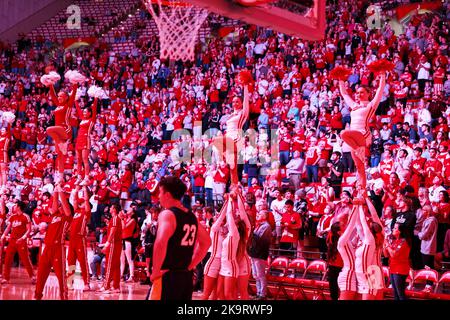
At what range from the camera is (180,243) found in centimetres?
598

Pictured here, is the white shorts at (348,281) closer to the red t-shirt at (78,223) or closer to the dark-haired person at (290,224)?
the dark-haired person at (290,224)

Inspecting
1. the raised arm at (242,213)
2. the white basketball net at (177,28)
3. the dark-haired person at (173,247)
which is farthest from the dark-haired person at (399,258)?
the dark-haired person at (173,247)

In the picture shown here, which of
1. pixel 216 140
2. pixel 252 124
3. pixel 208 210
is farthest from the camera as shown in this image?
pixel 252 124

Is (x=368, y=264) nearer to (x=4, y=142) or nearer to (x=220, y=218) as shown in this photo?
(x=220, y=218)

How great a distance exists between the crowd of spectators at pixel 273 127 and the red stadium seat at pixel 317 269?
721 millimetres

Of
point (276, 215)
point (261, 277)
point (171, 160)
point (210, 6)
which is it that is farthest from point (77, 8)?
point (210, 6)

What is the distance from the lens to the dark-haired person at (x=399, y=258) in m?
9.40

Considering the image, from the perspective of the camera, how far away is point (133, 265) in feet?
48.6

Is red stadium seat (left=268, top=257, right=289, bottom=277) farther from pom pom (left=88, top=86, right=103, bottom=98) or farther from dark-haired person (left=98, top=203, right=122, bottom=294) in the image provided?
pom pom (left=88, top=86, right=103, bottom=98)

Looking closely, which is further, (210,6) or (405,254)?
(405,254)

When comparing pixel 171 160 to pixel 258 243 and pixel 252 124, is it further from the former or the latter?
pixel 258 243

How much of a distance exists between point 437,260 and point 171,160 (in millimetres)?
→ 8064

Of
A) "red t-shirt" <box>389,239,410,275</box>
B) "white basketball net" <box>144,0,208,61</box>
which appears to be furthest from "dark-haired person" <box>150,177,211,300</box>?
"red t-shirt" <box>389,239,410,275</box>

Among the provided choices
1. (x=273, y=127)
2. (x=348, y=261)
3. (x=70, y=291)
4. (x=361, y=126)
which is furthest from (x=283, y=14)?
(x=273, y=127)
